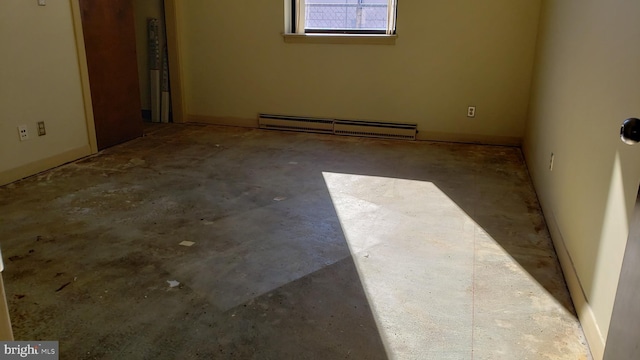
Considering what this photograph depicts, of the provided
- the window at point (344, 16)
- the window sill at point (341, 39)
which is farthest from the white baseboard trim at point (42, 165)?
the window at point (344, 16)

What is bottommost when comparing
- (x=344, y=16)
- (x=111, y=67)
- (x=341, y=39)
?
(x=111, y=67)

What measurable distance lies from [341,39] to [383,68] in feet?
1.80

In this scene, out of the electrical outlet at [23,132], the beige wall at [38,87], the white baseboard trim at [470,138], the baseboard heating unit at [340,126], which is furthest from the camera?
the baseboard heating unit at [340,126]

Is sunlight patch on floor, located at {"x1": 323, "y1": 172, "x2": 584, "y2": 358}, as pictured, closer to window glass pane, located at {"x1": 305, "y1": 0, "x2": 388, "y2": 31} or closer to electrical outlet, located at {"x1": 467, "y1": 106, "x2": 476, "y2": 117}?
electrical outlet, located at {"x1": 467, "y1": 106, "x2": 476, "y2": 117}

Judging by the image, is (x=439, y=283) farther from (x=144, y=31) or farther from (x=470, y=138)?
(x=144, y=31)

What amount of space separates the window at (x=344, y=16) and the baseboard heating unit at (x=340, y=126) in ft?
3.17

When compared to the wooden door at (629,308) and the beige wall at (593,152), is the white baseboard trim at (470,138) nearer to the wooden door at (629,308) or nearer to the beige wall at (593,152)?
the beige wall at (593,152)

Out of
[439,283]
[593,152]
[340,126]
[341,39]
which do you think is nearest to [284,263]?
[439,283]

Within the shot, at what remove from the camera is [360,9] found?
4832 mm

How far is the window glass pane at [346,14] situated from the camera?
4809mm

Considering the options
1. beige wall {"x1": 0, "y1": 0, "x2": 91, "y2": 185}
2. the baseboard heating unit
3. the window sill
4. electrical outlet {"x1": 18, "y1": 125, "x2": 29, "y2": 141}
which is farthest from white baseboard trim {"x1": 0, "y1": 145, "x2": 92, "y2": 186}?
the window sill

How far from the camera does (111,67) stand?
4.30 metres

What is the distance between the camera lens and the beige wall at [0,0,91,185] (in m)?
3.28

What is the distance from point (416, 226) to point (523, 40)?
8.89ft
